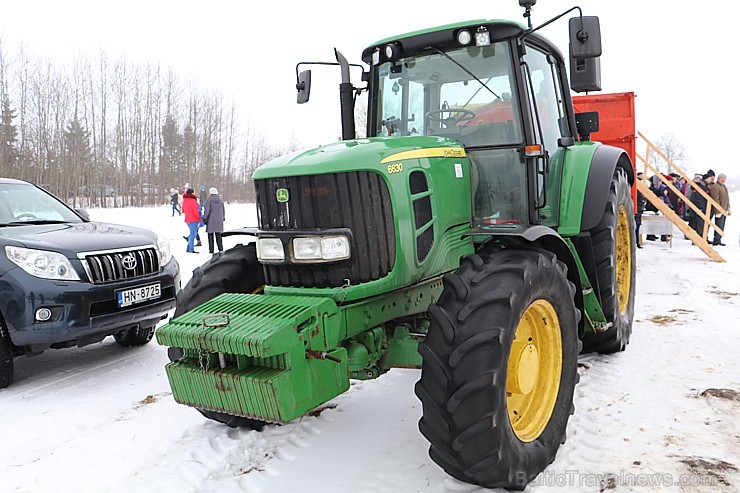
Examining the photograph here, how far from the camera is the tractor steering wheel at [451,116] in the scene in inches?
148

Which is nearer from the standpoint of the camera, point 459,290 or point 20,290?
→ point 459,290

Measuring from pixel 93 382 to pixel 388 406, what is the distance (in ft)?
8.43

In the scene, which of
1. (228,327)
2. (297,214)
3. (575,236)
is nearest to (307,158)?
(297,214)

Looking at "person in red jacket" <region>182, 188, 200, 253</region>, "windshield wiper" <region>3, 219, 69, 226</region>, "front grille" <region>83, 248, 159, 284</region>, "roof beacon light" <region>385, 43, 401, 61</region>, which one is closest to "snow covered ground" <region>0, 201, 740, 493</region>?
"front grille" <region>83, 248, 159, 284</region>

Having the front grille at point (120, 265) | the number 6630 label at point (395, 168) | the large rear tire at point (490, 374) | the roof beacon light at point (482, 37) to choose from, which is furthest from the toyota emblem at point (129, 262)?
the roof beacon light at point (482, 37)

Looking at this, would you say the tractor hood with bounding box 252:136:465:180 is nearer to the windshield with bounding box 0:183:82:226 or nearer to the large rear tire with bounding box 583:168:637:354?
the large rear tire with bounding box 583:168:637:354

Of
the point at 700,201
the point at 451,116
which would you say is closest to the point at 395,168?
the point at 451,116

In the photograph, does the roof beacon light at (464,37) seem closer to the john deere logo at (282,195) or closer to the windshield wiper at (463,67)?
the windshield wiper at (463,67)

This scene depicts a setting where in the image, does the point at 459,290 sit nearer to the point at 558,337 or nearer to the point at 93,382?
the point at 558,337

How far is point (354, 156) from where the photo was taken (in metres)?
3.02

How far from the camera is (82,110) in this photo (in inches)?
1457

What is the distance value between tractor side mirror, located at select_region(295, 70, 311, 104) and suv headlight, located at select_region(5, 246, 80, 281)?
2304 millimetres

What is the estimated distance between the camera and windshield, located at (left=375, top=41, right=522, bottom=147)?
144 inches

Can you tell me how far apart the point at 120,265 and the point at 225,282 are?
1852 millimetres
